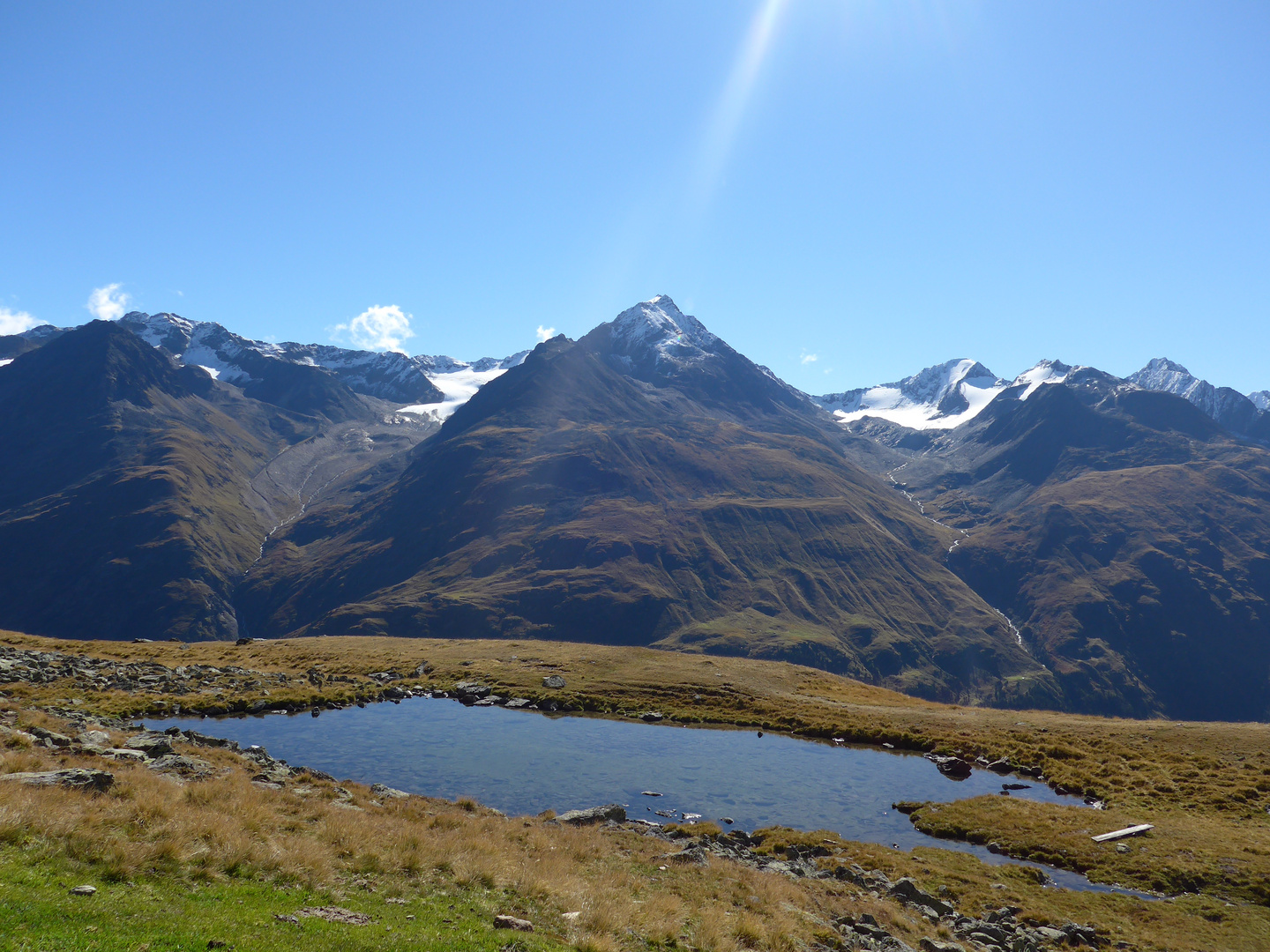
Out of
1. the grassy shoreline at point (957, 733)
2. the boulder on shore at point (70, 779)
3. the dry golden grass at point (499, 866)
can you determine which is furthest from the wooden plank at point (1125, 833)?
Result: the boulder on shore at point (70, 779)

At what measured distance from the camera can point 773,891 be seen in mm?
23500

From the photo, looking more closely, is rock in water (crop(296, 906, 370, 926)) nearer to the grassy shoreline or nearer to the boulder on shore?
the boulder on shore

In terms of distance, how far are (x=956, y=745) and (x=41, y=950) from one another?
52598mm

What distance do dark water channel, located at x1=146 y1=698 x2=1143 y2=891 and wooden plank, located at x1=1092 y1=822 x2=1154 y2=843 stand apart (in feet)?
12.0

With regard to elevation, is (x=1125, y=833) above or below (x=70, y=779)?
below

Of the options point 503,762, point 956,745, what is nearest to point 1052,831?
point 956,745

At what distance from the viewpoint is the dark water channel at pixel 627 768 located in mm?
37438

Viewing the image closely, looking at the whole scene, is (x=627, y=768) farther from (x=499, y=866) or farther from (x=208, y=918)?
(x=208, y=918)

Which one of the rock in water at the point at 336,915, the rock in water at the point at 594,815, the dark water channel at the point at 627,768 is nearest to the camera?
the rock in water at the point at 336,915

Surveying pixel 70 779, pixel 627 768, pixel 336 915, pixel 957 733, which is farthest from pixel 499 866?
pixel 957 733

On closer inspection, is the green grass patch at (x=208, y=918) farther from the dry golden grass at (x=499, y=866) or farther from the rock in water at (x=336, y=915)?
the dry golden grass at (x=499, y=866)

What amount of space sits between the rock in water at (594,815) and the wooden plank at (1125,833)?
2232 cm

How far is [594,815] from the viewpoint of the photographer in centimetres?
3284

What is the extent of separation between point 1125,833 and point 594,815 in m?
25.2
